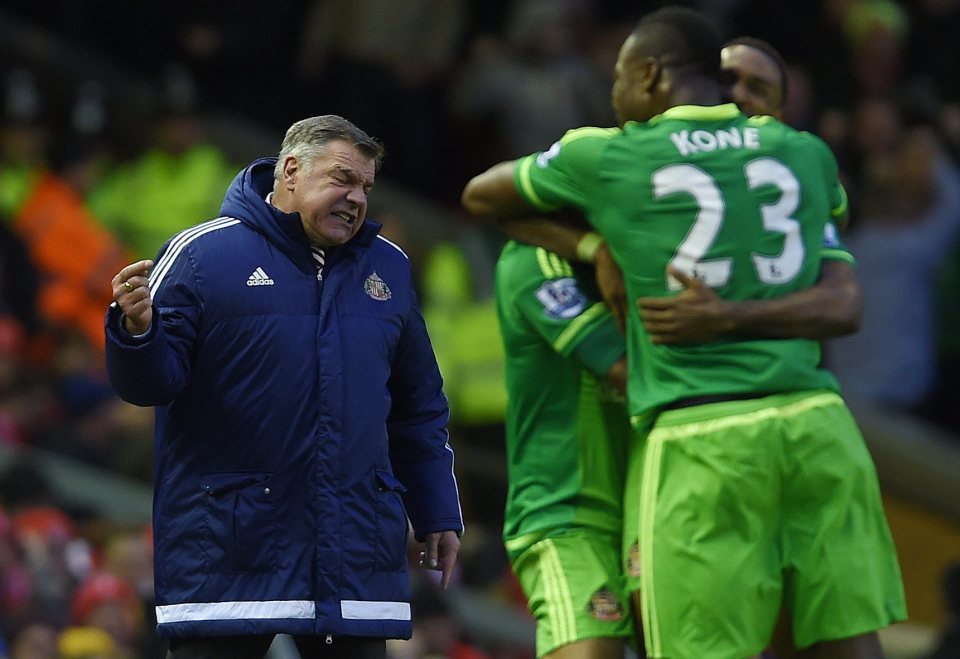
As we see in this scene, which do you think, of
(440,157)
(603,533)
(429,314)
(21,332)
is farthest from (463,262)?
(603,533)

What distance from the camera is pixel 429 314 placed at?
1302 cm

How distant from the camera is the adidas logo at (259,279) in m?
5.37

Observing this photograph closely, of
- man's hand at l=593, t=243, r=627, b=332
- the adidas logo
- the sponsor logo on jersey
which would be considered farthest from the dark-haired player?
the adidas logo

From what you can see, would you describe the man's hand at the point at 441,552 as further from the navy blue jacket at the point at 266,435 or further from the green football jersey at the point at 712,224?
the green football jersey at the point at 712,224

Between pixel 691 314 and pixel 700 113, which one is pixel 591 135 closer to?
pixel 700 113

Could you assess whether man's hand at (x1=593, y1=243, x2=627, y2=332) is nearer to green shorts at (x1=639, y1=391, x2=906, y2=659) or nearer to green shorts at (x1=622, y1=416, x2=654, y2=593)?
green shorts at (x1=622, y1=416, x2=654, y2=593)

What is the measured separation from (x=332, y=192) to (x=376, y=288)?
12.8 inches

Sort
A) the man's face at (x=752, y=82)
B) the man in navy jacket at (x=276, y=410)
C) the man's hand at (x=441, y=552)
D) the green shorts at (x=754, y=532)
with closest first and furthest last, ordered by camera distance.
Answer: the man in navy jacket at (x=276, y=410)
the green shorts at (x=754, y=532)
the man's hand at (x=441, y=552)
the man's face at (x=752, y=82)

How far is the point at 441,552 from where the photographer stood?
18.8 feet

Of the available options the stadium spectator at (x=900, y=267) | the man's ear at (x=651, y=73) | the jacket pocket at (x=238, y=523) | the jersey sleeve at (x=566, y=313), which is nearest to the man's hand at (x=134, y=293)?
the jacket pocket at (x=238, y=523)

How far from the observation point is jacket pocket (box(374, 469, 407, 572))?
5.36 metres

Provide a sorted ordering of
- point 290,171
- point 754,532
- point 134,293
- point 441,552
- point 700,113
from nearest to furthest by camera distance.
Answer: point 134,293 < point 754,532 < point 290,171 < point 700,113 < point 441,552

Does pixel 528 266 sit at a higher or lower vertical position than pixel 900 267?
lower

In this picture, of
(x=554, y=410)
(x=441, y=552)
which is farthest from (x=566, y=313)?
(x=441, y=552)
